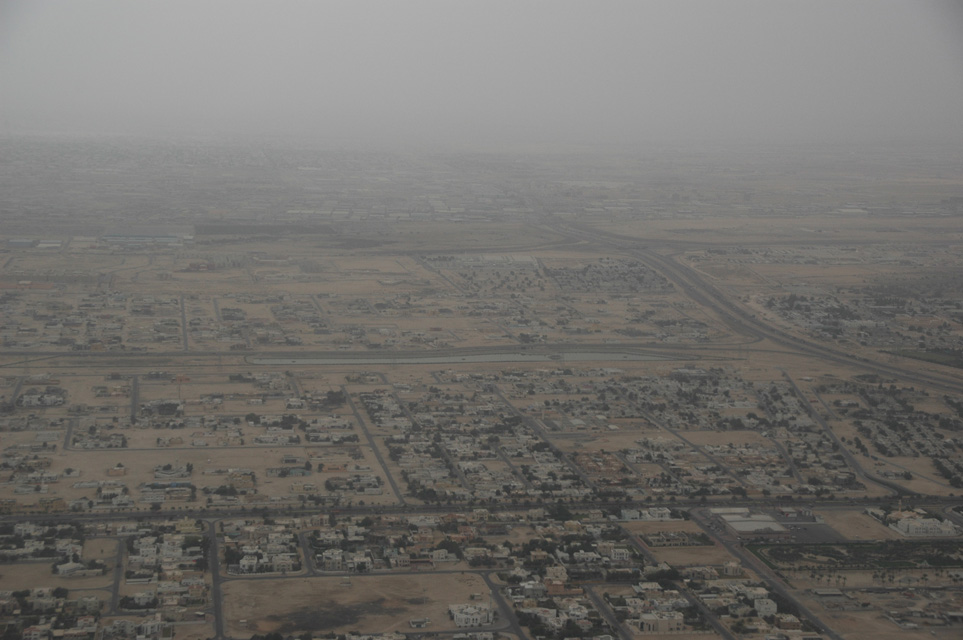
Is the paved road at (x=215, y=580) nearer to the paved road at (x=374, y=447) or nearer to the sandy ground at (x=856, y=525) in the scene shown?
the paved road at (x=374, y=447)

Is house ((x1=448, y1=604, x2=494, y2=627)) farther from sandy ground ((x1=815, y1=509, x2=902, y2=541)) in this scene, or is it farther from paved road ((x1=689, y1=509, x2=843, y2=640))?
sandy ground ((x1=815, y1=509, x2=902, y2=541))

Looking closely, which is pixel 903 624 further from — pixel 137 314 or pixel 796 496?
pixel 137 314

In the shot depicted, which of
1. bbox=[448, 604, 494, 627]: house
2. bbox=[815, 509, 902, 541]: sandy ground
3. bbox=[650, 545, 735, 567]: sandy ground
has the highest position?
bbox=[448, 604, 494, 627]: house

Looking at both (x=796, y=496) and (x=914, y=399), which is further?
(x=914, y=399)

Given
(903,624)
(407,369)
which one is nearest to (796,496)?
(903,624)

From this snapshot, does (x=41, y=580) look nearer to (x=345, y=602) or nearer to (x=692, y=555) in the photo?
(x=345, y=602)

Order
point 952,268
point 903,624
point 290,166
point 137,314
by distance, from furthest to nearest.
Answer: point 290,166 < point 952,268 < point 137,314 < point 903,624

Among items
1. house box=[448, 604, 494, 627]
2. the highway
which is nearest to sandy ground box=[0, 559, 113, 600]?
house box=[448, 604, 494, 627]

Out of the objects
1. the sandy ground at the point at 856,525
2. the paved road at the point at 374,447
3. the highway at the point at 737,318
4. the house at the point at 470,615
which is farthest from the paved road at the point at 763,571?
the highway at the point at 737,318
